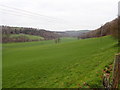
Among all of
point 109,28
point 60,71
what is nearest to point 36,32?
point 109,28

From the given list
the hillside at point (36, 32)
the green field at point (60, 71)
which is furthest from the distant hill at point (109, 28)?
the hillside at point (36, 32)

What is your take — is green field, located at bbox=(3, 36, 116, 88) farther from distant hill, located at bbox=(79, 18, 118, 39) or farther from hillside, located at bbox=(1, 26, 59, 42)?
hillside, located at bbox=(1, 26, 59, 42)

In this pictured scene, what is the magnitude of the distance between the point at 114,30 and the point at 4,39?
276 feet

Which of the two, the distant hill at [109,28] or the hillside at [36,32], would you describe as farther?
the hillside at [36,32]

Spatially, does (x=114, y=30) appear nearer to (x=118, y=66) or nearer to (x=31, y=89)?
(x=31, y=89)

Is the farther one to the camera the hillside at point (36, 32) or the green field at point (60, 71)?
the hillside at point (36, 32)

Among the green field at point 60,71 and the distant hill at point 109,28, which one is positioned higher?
the distant hill at point 109,28

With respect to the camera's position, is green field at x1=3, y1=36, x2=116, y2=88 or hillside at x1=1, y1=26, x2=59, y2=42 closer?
green field at x1=3, y1=36, x2=116, y2=88

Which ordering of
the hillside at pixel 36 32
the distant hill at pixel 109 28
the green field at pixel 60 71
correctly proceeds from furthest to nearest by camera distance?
the hillside at pixel 36 32 → the distant hill at pixel 109 28 → the green field at pixel 60 71

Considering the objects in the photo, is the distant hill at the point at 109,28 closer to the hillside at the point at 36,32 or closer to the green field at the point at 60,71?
the green field at the point at 60,71

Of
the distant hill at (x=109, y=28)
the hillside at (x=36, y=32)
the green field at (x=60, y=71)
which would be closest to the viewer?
the green field at (x=60, y=71)

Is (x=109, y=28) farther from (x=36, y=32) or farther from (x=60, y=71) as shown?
(x=36, y=32)

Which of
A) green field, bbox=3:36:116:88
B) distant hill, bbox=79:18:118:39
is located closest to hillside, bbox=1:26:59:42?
distant hill, bbox=79:18:118:39

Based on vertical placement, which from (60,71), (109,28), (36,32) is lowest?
(60,71)
